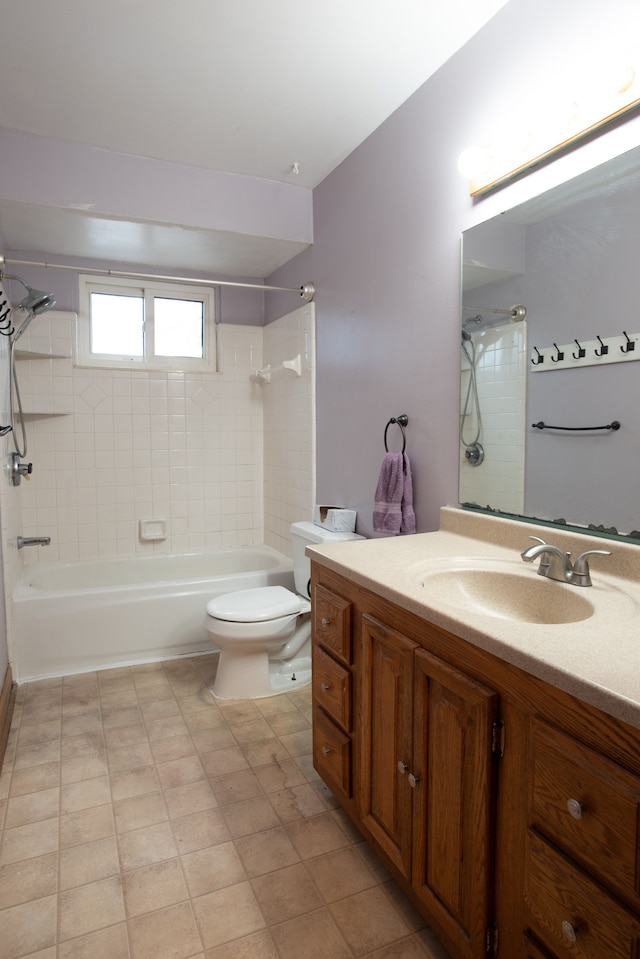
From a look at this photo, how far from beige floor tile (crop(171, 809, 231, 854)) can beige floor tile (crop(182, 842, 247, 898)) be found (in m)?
0.02

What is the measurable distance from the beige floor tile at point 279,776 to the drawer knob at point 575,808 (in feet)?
4.12

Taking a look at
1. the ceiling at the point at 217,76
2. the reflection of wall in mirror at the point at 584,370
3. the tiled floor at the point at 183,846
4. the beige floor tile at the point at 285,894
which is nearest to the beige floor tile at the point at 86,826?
the tiled floor at the point at 183,846

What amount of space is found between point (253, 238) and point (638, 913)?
9.48 ft

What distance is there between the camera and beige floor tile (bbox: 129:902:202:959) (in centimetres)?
127

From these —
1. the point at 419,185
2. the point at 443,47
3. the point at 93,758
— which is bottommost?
the point at 93,758

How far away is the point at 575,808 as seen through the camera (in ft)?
2.70

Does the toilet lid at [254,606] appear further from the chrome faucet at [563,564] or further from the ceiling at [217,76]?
the ceiling at [217,76]

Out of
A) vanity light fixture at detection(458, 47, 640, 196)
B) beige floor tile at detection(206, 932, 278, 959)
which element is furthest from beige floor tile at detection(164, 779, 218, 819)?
vanity light fixture at detection(458, 47, 640, 196)

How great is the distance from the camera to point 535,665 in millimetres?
883

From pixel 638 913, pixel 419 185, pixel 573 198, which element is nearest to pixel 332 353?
pixel 419 185

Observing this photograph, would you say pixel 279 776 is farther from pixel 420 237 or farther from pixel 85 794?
pixel 420 237

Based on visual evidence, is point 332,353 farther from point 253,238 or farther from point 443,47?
point 443,47

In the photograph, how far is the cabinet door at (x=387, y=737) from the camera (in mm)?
1279

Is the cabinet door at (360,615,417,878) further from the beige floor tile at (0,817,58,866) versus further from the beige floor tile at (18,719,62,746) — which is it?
the beige floor tile at (18,719,62,746)
